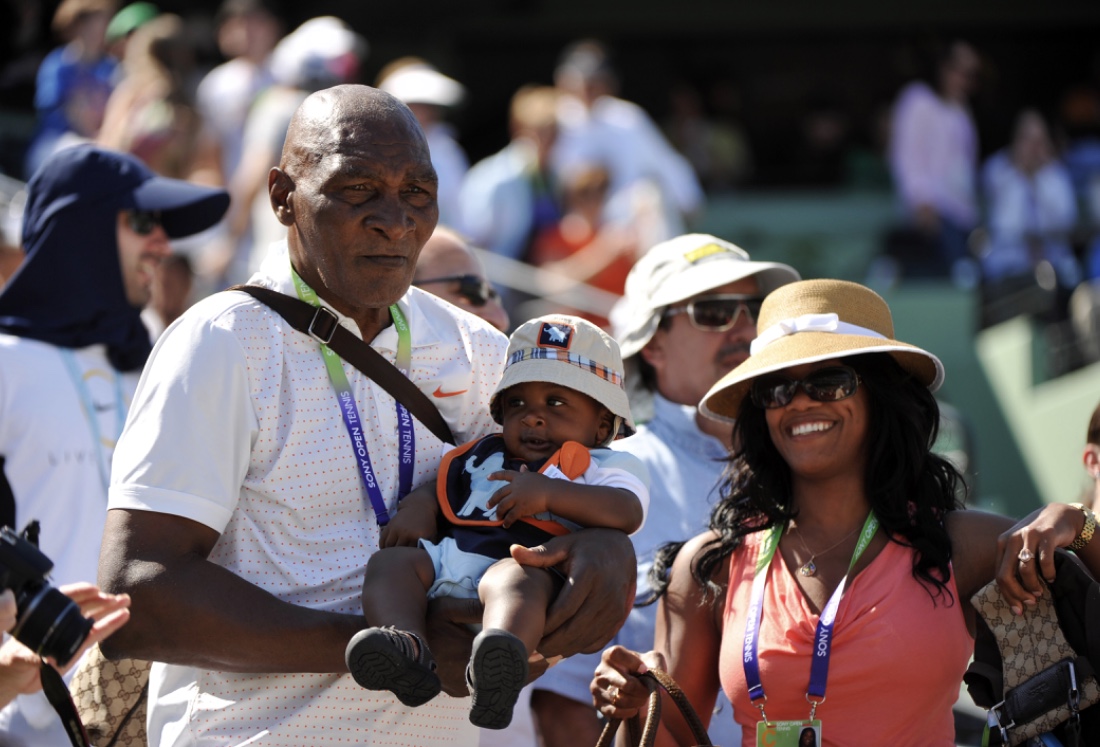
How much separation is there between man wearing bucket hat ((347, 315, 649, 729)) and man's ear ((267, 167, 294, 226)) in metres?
0.64

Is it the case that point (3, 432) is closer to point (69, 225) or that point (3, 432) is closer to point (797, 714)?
point (69, 225)

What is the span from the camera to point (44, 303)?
4.50m

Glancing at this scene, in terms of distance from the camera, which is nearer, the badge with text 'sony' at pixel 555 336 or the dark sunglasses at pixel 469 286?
the badge with text 'sony' at pixel 555 336

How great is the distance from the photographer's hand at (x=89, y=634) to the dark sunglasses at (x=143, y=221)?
189 centimetres

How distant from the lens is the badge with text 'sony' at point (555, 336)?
3.57m

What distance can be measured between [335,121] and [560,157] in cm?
858

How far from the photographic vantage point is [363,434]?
10.7 feet

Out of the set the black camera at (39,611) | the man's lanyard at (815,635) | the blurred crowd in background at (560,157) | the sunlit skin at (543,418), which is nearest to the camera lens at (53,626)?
the black camera at (39,611)

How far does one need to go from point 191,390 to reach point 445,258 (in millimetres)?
1900

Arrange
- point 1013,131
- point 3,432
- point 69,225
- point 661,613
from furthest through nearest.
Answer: point 1013,131 → point 69,225 → point 3,432 → point 661,613

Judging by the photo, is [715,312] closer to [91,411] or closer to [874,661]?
[874,661]

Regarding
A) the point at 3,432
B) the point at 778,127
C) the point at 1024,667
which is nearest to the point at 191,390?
the point at 3,432

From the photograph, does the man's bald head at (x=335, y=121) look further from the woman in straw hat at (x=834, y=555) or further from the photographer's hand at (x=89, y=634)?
the woman in straw hat at (x=834, y=555)

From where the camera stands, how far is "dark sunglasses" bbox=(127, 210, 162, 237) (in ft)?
15.5
